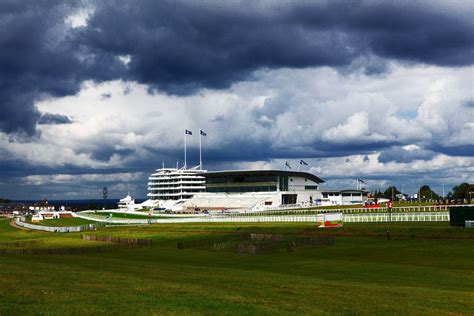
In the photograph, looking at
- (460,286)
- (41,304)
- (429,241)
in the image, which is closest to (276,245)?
(429,241)

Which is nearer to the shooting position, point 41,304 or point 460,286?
point 41,304

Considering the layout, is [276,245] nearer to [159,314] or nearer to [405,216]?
[405,216]

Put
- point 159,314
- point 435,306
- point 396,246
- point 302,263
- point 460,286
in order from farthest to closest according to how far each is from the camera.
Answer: point 396,246 < point 302,263 < point 460,286 < point 435,306 < point 159,314

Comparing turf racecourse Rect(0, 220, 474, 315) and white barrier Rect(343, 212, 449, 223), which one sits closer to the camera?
turf racecourse Rect(0, 220, 474, 315)

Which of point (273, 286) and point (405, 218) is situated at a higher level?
point (405, 218)

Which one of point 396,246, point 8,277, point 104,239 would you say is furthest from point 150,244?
point 8,277

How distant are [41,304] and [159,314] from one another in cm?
348

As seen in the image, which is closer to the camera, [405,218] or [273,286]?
[273,286]

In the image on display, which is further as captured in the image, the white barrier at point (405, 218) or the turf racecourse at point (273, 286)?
the white barrier at point (405, 218)

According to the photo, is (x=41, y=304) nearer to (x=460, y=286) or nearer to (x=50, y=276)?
(x=50, y=276)

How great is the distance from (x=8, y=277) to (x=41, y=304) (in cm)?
775

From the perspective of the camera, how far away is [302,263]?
41.4m

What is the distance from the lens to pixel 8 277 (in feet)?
76.6

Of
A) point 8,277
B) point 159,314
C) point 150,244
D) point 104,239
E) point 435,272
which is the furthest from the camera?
point 104,239
